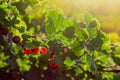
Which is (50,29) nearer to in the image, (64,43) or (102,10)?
(64,43)

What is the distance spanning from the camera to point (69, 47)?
1749 mm

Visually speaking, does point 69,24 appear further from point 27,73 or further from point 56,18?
point 27,73

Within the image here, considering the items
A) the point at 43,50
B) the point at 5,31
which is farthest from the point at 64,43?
the point at 5,31

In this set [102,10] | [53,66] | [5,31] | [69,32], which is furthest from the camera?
[102,10]

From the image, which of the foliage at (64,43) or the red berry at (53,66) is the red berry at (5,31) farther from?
the red berry at (53,66)

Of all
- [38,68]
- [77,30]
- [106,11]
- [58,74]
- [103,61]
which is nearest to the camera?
[77,30]

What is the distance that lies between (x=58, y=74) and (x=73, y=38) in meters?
0.40

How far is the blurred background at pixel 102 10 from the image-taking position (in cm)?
1005

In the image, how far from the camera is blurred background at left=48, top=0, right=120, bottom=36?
396 inches

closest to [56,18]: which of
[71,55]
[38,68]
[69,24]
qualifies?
[69,24]

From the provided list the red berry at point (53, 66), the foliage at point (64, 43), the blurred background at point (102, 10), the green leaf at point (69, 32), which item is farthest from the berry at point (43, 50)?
the blurred background at point (102, 10)

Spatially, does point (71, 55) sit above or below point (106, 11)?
below

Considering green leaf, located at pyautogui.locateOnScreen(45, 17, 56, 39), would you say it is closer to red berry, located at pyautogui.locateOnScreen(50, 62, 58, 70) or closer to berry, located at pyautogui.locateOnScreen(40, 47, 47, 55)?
berry, located at pyautogui.locateOnScreen(40, 47, 47, 55)

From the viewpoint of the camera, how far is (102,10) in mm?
12219
